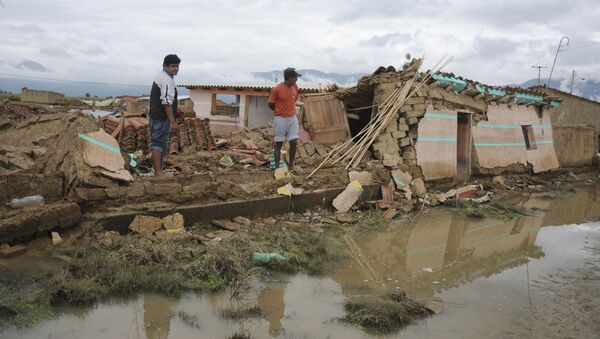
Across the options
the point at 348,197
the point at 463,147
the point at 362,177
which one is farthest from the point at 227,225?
the point at 463,147

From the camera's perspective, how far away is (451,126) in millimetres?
11734

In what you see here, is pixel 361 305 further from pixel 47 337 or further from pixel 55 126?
pixel 55 126

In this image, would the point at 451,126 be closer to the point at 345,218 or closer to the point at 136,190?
the point at 345,218

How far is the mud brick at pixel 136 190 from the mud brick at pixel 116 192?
2.2 inches

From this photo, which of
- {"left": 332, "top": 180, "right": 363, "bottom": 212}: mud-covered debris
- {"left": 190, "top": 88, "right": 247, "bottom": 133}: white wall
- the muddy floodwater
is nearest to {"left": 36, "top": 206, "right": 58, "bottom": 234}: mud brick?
the muddy floodwater

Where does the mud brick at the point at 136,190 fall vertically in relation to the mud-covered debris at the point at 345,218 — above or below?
above

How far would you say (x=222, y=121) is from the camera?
21.6 metres

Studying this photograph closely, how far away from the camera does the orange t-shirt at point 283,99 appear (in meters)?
8.29

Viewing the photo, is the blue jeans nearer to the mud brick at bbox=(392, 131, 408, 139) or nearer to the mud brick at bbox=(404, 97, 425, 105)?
the mud brick at bbox=(392, 131, 408, 139)

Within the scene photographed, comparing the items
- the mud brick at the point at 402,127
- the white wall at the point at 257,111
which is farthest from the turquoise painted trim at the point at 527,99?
the white wall at the point at 257,111

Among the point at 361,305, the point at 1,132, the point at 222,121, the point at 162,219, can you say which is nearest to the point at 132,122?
the point at 1,132

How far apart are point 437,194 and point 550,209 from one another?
249 cm

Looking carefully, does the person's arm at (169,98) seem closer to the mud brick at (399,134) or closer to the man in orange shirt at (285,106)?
the man in orange shirt at (285,106)

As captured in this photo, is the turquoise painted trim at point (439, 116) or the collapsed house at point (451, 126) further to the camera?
the turquoise painted trim at point (439, 116)
